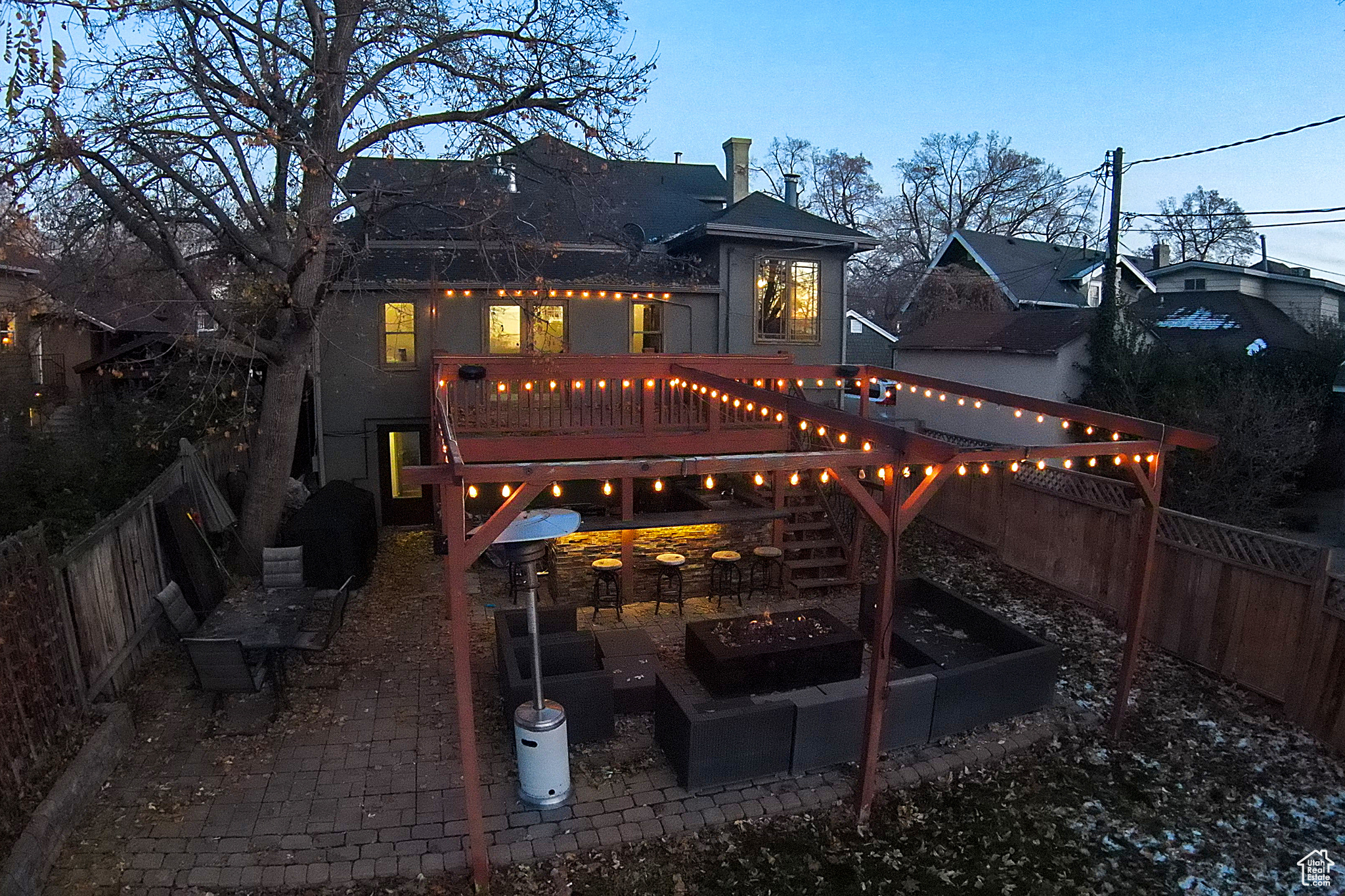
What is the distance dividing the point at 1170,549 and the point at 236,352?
438 inches

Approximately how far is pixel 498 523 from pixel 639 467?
38.1 inches

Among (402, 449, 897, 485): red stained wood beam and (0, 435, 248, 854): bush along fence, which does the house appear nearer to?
(0, 435, 248, 854): bush along fence

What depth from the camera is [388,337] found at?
13.4 m

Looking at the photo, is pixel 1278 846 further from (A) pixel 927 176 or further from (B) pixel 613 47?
(A) pixel 927 176

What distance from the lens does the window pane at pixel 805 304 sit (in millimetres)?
15055

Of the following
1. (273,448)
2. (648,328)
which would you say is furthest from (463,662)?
(648,328)

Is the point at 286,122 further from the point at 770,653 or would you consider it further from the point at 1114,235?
the point at 1114,235

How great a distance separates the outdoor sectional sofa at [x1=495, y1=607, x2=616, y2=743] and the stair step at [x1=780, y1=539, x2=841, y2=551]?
12.3ft

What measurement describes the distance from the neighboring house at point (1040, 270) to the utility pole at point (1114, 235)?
26.5 feet

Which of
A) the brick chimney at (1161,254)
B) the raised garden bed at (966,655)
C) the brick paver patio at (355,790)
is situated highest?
the brick chimney at (1161,254)

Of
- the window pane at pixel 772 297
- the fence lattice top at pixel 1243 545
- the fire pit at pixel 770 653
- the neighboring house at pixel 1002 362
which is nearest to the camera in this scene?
the fence lattice top at pixel 1243 545

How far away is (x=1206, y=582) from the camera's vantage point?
7.68m

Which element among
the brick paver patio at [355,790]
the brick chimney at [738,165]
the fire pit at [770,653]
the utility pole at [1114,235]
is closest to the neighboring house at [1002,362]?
the utility pole at [1114,235]

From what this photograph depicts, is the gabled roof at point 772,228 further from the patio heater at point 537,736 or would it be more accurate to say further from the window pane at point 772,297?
the patio heater at point 537,736
